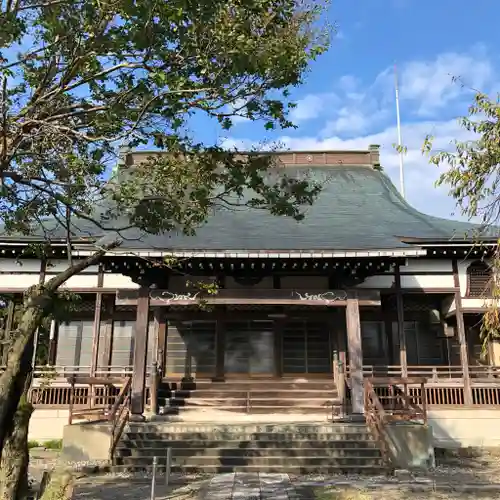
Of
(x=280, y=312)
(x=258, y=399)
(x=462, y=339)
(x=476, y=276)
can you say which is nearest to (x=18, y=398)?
(x=258, y=399)

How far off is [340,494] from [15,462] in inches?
177

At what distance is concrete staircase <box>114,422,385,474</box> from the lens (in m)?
10.1

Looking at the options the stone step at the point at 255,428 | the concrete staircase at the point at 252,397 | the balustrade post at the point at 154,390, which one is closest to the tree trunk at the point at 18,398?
the stone step at the point at 255,428

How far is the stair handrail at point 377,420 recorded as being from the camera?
10.3 meters

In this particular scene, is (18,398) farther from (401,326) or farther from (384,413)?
(401,326)

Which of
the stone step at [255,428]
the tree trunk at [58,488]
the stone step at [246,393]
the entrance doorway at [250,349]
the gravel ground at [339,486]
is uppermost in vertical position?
the entrance doorway at [250,349]

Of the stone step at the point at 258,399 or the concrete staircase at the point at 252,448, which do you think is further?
the stone step at the point at 258,399

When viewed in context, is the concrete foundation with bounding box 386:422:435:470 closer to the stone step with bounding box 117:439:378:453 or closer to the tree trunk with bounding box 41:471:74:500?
the stone step with bounding box 117:439:378:453

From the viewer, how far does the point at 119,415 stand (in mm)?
11117

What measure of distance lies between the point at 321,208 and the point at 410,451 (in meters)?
8.46

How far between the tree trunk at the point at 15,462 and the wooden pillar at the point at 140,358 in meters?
5.11

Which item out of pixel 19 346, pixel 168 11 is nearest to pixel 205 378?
pixel 19 346

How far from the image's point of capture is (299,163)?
20.2 m

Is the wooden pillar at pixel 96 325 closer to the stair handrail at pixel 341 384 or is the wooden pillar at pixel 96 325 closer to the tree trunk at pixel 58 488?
the stair handrail at pixel 341 384
